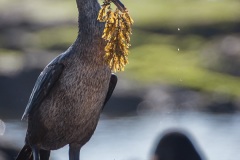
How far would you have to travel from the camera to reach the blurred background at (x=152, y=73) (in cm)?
3309

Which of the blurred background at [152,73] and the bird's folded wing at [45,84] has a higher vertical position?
the bird's folded wing at [45,84]

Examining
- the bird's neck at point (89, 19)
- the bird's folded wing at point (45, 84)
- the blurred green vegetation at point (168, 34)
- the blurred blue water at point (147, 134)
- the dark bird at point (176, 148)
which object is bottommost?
the blurred green vegetation at point (168, 34)

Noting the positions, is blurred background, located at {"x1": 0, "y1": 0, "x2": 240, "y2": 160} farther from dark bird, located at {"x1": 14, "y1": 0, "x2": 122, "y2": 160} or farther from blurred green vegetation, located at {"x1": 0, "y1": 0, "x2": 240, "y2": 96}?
dark bird, located at {"x1": 14, "y1": 0, "x2": 122, "y2": 160}

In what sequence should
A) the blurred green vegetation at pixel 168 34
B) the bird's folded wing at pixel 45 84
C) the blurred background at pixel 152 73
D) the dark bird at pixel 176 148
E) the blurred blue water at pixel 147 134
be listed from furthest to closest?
the blurred green vegetation at pixel 168 34 → the blurred background at pixel 152 73 → the blurred blue water at pixel 147 134 → the bird's folded wing at pixel 45 84 → the dark bird at pixel 176 148

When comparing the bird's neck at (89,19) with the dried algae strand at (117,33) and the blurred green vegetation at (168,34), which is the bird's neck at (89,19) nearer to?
the dried algae strand at (117,33)

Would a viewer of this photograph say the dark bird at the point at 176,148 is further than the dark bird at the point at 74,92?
No

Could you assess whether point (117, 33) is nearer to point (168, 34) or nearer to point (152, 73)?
point (152, 73)

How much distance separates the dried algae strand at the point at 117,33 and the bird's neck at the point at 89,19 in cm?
55

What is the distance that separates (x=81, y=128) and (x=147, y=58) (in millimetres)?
37703

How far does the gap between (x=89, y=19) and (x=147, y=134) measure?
22.8 meters

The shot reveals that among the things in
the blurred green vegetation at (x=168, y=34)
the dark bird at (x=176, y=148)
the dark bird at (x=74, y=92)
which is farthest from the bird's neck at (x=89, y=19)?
the blurred green vegetation at (x=168, y=34)

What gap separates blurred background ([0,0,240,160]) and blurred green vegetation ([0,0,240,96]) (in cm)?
5

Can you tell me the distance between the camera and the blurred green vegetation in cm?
4556

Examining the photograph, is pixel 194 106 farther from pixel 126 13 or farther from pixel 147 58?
pixel 126 13
